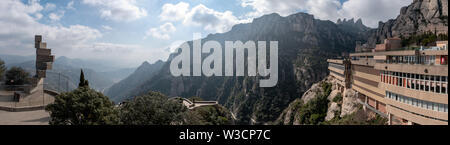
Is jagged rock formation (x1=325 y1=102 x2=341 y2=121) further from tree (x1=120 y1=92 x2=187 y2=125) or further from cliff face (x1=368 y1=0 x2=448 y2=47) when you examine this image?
cliff face (x1=368 y1=0 x2=448 y2=47)

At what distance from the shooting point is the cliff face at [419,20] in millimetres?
79875

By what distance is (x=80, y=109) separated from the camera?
16.4 meters

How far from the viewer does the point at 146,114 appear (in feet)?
63.1

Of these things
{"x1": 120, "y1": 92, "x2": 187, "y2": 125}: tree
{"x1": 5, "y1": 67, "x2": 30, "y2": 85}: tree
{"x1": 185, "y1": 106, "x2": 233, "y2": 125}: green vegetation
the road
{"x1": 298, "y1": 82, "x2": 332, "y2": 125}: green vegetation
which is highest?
{"x1": 5, "y1": 67, "x2": 30, "y2": 85}: tree

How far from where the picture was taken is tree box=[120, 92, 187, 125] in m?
18.8

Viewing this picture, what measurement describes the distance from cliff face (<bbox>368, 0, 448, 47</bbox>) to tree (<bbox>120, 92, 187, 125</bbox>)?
3405 inches

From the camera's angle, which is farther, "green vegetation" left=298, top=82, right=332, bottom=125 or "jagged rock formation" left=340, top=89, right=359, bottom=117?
"green vegetation" left=298, top=82, right=332, bottom=125

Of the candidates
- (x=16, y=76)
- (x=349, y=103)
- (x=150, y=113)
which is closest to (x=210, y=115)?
(x=150, y=113)

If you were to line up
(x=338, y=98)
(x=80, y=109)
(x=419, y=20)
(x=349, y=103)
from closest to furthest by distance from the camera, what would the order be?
(x=80, y=109), (x=349, y=103), (x=338, y=98), (x=419, y=20)

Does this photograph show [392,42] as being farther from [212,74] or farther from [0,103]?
[212,74]

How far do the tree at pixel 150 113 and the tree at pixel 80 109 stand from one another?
1366mm

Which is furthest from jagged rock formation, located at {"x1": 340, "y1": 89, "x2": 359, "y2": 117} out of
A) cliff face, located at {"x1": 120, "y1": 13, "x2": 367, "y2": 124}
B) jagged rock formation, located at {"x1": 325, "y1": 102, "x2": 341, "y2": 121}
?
cliff face, located at {"x1": 120, "y1": 13, "x2": 367, "y2": 124}

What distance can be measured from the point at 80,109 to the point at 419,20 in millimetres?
118783

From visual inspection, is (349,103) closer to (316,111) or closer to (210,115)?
(316,111)
